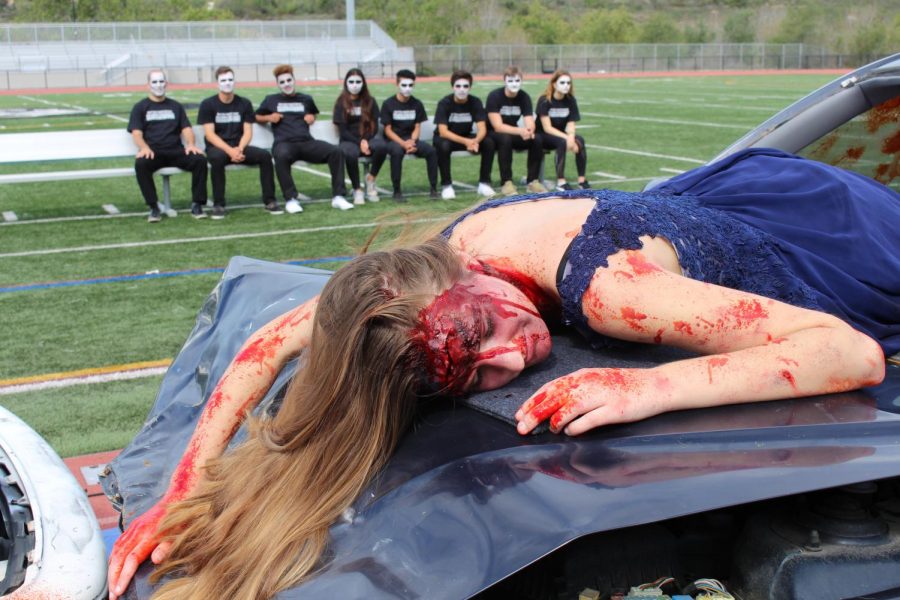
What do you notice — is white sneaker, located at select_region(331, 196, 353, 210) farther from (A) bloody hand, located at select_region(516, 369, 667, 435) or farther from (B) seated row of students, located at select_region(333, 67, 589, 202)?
(A) bloody hand, located at select_region(516, 369, 667, 435)

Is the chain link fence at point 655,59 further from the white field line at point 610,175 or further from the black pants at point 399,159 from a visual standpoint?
the black pants at point 399,159

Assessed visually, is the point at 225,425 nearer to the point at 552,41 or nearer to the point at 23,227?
the point at 23,227

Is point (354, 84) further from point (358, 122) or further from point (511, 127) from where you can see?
point (511, 127)

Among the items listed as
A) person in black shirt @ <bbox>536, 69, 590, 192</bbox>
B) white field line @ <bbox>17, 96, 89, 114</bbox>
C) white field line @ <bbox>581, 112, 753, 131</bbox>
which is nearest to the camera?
person in black shirt @ <bbox>536, 69, 590, 192</bbox>

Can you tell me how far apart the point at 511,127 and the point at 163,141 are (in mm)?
4021

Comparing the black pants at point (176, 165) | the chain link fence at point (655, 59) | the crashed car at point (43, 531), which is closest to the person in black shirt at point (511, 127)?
the black pants at point (176, 165)

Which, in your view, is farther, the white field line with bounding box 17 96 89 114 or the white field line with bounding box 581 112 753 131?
the white field line with bounding box 17 96 89 114

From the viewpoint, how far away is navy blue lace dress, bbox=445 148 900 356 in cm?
227

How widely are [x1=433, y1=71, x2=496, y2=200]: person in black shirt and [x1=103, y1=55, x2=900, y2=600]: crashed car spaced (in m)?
9.20

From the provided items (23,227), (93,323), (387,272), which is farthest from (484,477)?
(23,227)

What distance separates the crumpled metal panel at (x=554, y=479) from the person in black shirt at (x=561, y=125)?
942 cm

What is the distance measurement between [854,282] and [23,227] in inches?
336

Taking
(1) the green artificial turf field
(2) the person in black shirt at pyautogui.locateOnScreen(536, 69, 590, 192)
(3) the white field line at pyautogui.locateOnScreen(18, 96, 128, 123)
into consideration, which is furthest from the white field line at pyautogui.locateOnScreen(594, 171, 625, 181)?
(3) the white field line at pyautogui.locateOnScreen(18, 96, 128, 123)

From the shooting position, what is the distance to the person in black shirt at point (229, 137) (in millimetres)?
10000
